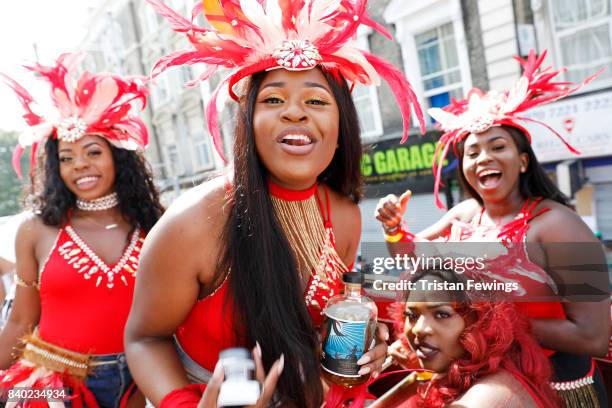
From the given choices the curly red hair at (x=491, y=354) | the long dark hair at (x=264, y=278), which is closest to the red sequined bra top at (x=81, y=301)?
the long dark hair at (x=264, y=278)

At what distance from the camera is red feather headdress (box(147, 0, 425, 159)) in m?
1.35

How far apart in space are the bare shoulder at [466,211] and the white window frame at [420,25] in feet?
19.2

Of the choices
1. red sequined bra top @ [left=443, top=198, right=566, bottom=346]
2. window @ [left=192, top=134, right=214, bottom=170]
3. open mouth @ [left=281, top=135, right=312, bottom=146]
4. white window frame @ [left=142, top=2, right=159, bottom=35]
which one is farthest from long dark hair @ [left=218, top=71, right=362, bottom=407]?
white window frame @ [left=142, top=2, right=159, bottom=35]

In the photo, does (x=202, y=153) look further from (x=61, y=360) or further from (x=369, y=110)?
(x=61, y=360)

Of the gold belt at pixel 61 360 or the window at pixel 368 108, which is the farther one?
the window at pixel 368 108

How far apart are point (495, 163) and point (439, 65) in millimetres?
6866

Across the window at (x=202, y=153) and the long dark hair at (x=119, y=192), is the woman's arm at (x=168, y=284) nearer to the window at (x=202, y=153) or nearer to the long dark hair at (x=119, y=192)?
the long dark hair at (x=119, y=192)

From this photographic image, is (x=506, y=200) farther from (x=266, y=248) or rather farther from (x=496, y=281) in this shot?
(x=266, y=248)

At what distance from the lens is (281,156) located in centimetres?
135

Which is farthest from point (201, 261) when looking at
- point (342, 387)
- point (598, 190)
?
point (598, 190)

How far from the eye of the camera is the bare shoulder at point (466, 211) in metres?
2.61

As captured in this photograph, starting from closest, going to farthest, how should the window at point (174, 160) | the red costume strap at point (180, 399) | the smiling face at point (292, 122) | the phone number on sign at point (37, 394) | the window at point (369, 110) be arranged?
the red costume strap at point (180, 399) → the smiling face at point (292, 122) → the phone number on sign at point (37, 394) → the window at point (369, 110) → the window at point (174, 160)

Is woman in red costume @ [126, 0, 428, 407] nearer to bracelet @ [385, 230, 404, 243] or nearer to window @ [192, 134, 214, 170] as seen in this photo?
bracelet @ [385, 230, 404, 243]

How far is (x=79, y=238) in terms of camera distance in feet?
7.38
